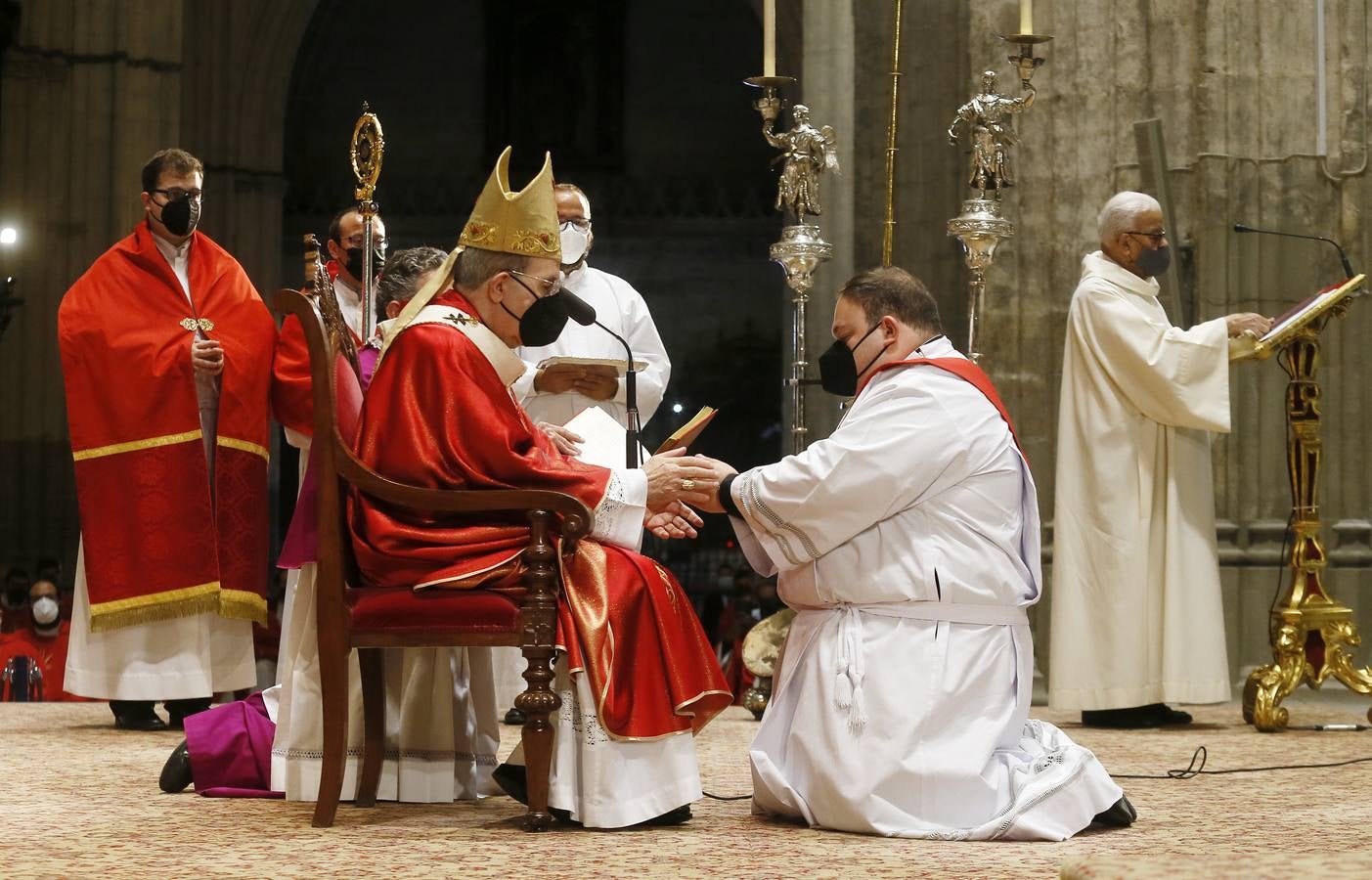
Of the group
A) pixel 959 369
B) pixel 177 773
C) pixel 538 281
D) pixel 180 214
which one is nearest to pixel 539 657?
pixel 538 281

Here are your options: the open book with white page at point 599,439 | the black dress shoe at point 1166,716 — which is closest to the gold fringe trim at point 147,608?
the open book with white page at point 599,439

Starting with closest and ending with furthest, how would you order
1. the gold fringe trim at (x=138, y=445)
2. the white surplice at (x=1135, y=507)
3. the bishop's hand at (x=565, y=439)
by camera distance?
the bishop's hand at (x=565, y=439)
the gold fringe trim at (x=138, y=445)
the white surplice at (x=1135, y=507)

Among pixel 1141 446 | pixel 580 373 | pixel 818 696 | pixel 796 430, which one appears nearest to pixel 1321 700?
pixel 1141 446

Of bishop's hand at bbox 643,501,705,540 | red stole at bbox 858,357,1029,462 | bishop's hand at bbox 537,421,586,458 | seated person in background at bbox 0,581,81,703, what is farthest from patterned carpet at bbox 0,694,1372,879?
seated person in background at bbox 0,581,81,703

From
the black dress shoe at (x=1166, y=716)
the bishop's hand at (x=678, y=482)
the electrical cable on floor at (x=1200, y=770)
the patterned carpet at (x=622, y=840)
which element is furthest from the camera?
the black dress shoe at (x=1166, y=716)

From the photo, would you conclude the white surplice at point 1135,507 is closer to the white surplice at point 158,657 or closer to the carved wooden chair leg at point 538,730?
the white surplice at point 158,657

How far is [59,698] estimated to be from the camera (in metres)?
8.93

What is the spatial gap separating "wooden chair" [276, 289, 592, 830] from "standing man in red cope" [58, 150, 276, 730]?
2.55 m

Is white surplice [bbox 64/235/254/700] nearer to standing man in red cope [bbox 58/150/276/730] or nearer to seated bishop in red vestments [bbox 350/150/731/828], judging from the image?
standing man in red cope [bbox 58/150/276/730]

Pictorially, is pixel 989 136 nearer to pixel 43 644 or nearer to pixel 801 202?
pixel 801 202

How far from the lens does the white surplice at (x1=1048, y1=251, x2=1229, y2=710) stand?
20.6 ft

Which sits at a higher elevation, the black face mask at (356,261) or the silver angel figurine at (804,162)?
the silver angel figurine at (804,162)

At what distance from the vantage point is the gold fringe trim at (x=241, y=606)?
6117 mm

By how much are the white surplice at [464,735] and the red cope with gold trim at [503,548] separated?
54 mm
